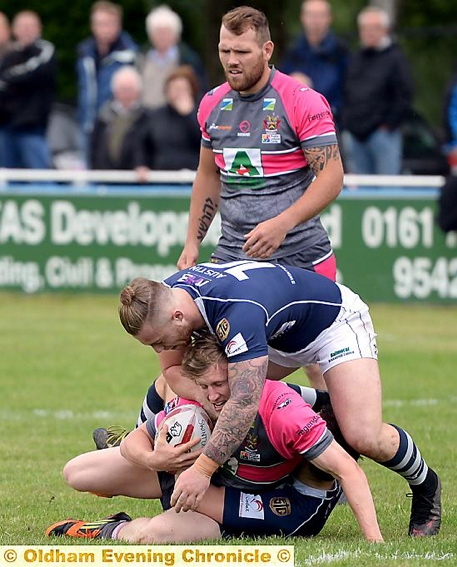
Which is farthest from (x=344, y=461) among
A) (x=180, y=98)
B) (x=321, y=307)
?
(x=180, y=98)

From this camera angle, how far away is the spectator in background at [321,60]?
15.5 metres

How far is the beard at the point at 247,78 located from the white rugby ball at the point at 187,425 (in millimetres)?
1873

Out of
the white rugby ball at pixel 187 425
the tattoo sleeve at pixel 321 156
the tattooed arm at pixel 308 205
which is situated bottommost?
the white rugby ball at pixel 187 425

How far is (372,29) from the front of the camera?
49.6 feet

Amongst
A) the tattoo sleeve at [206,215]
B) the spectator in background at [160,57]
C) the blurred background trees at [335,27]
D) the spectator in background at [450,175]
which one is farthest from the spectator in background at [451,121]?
the blurred background trees at [335,27]

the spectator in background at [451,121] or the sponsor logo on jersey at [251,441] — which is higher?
the spectator in background at [451,121]

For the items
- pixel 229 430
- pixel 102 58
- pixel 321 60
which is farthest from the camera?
pixel 102 58

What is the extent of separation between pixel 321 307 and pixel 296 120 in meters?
1.26

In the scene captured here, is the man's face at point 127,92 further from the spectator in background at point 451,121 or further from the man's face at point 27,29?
the spectator in background at point 451,121

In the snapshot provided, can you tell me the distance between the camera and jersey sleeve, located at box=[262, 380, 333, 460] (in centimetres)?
617

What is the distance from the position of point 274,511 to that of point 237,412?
0.65 metres

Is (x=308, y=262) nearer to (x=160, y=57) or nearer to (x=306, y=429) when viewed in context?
(x=306, y=429)

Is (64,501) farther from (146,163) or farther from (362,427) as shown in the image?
(146,163)

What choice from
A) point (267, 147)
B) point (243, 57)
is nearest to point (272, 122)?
point (267, 147)
